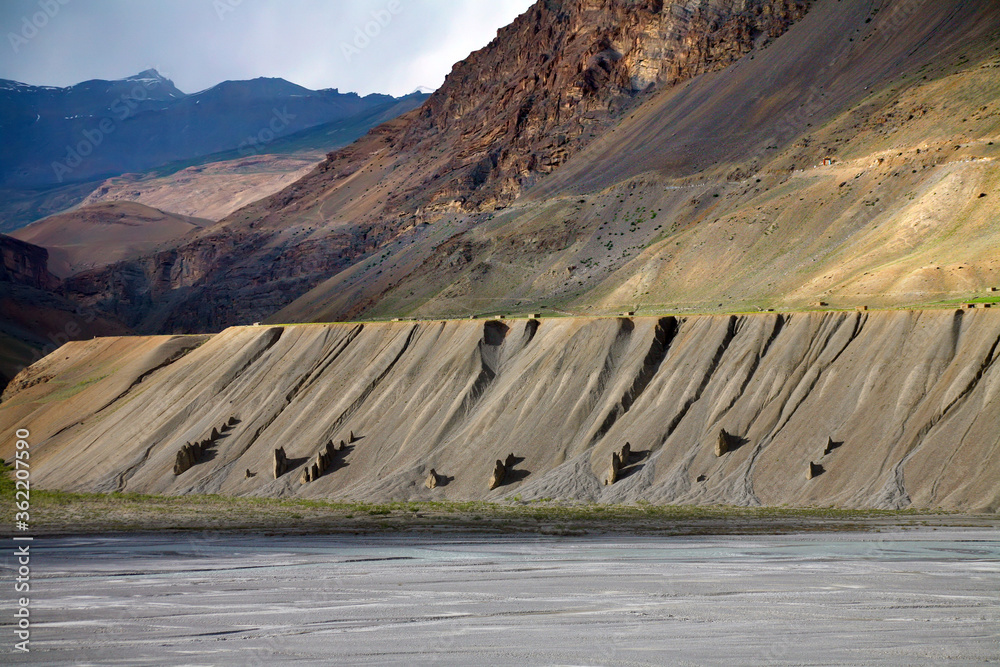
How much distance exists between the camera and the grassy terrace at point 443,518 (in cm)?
2516

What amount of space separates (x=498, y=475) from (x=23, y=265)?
4573 inches

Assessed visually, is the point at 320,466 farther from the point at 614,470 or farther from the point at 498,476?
the point at 614,470

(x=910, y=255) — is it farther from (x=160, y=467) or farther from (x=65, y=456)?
(x=65, y=456)

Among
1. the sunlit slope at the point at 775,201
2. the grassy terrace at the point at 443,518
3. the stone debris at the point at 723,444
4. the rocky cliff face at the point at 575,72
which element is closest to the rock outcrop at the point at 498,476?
the grassy terrace at the point at 443,518

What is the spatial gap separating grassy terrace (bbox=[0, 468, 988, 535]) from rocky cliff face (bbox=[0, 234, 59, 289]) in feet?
325

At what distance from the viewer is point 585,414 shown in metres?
36.0

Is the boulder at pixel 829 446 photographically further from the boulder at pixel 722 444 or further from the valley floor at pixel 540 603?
the valley floor at pixel 540 603

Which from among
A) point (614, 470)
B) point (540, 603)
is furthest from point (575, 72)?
point (540, 603)

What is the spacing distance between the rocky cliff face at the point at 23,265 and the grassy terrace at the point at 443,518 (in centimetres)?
9897

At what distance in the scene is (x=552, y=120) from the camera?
10562 centimetres

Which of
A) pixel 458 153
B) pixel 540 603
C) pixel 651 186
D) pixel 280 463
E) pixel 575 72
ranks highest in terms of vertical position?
pixel 575 72

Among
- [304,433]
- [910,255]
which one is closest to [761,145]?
[910,255]

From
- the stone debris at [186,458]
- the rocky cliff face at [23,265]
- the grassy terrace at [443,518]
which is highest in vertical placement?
the rocky cliff face at [23,265]

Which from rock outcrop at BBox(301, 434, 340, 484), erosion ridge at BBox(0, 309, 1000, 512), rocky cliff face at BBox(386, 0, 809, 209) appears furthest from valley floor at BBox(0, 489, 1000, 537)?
rocky cliff face at BBox(386, 0, 809, 209)
